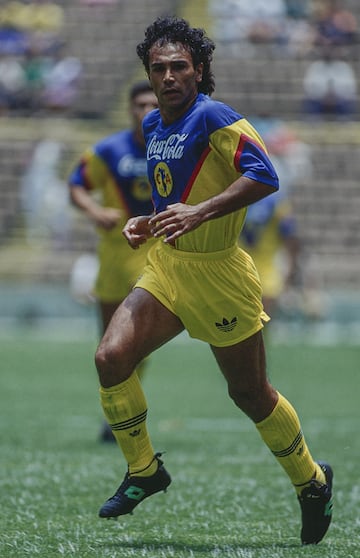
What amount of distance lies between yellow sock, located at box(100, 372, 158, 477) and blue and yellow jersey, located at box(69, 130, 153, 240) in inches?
144

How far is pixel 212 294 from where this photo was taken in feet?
17.7

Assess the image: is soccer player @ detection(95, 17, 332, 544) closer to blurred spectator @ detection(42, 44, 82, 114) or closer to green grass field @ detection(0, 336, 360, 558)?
green grass field @ detection(0, 336, 360, 558)

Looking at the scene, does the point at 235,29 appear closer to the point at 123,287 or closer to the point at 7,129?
the point at 7,129

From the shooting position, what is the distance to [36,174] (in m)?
23.8

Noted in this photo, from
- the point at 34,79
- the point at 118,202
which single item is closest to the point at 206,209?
the point at 118,202

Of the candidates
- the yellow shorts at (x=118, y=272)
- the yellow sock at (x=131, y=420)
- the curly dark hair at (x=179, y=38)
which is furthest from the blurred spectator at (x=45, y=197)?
the yellow sock at (x=131, y=420)

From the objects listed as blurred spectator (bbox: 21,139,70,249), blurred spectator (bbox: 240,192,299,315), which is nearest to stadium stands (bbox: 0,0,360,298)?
blurred spectator (bbox: 21,139,70,249)

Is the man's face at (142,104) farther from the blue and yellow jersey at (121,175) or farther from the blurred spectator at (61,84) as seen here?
the blurred spectator at (61,84)

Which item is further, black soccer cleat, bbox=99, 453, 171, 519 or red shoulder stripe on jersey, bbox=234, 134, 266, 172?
A: black soccer cleat, bbox=99, 453, 171, 519

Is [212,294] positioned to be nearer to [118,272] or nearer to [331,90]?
[118,272]

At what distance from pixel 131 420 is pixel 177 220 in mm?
904

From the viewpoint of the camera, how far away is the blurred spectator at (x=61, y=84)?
24.9 metres

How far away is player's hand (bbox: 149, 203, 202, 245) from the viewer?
5.02m

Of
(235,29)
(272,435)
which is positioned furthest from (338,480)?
(235,29)
